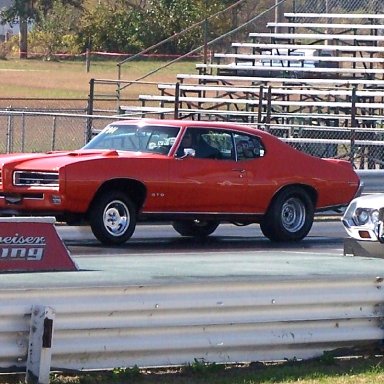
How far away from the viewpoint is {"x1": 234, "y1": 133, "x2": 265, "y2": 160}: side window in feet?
49.9

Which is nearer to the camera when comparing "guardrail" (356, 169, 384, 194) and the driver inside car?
the driver inside car

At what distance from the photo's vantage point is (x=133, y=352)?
23.3 feet

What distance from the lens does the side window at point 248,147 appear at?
1520 cm

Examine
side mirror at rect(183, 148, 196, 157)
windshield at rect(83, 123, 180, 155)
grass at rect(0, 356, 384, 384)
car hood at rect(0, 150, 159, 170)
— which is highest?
windshield at rect(83, 123, 180, 155)

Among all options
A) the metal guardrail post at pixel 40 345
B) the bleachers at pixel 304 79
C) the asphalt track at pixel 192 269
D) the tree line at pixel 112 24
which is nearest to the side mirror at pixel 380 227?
the asphalt track at pixel 192 269

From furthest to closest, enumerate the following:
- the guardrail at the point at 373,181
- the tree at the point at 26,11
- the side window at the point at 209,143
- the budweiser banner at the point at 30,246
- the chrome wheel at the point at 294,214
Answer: the tree at the point at 26,11 < the guardrail at the point at 373,181 < the chrome wheel at the point at 294,214 < the side window at the point at 209,143 < the budweiser banner at the point at 30,246

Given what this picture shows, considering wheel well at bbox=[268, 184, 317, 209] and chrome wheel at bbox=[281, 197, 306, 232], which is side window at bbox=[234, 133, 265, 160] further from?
chrome wheel at bbox=[281, 197, 306, 232]

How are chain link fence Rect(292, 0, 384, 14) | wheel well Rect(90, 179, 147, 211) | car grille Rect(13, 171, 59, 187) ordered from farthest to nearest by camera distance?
chain link fence Rect(292, 0, 384, 14)
wheel well Rect(90, 179, 147, 211)
car grille Rect(13, 171, 59, 187)

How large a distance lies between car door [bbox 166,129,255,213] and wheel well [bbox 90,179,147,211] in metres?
0.35

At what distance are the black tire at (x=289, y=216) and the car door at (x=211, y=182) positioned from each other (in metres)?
0.44

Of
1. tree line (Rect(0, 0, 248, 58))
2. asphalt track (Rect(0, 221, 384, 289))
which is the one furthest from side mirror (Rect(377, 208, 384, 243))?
tree line (Rect(0, 0, 248, 58))

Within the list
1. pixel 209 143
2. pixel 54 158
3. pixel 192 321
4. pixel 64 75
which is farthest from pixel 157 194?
pixel 64 75

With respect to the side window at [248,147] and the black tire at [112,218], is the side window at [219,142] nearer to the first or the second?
the side window at [248,147]

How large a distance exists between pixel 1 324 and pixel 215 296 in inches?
54.5
